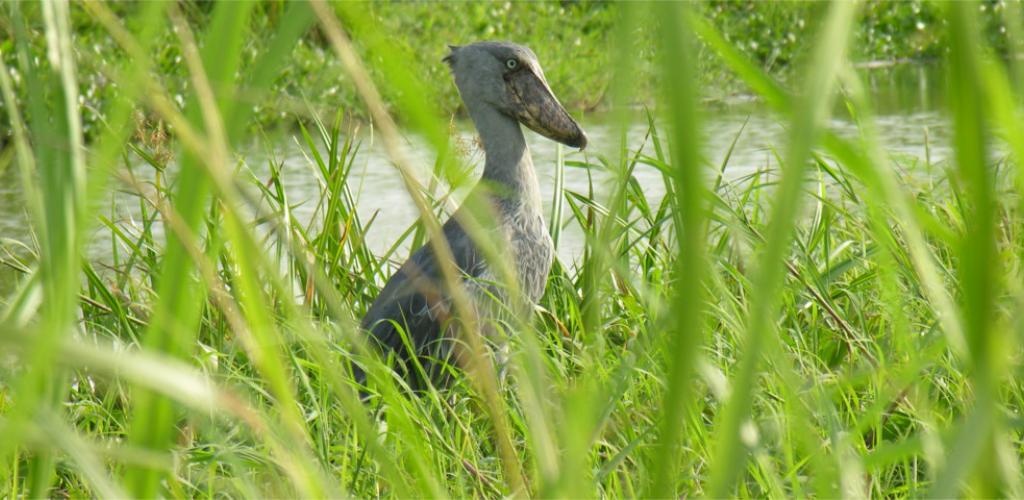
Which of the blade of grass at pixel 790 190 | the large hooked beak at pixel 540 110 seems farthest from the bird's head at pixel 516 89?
the blade of grass at pixel 790 190

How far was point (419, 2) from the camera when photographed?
877 centimetres

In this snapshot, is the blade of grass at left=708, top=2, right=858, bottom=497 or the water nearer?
the blade of grass at left=708, top=2, right=858, bottom=497

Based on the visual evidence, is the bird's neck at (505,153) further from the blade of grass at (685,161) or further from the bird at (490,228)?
the blade of grass at (685,161)

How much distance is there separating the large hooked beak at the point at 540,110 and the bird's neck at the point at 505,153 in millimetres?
45

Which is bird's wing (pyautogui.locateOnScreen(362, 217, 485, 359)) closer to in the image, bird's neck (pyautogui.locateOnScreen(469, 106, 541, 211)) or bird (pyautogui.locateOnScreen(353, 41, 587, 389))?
bird (pyautogui.locateOnScreen(353, 41, 587, 389))

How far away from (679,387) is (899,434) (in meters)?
1.45

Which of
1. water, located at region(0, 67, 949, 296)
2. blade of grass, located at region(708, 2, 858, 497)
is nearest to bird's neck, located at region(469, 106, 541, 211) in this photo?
water, located at region(0, 67, 949, 296)

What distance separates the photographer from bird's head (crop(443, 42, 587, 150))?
2771 millimetres

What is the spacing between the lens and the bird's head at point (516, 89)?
2771 mm

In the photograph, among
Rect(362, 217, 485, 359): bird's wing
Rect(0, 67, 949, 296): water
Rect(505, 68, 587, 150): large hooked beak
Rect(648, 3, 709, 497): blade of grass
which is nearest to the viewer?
Rect(648, 3, 709, 497): blade of grass

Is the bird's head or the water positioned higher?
the bird's head

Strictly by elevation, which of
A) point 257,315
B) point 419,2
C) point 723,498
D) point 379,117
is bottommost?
point 723,498

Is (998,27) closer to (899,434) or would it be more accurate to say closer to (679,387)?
(899,434)

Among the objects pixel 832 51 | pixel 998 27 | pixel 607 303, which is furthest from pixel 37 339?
pixel 998 27
